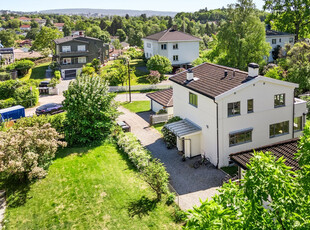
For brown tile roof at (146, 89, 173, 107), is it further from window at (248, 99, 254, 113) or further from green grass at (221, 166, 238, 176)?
green grass at (221, 166, 238, 176)

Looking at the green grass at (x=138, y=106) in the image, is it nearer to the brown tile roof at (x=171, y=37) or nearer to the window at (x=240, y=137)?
the window at (x=240, y=137)

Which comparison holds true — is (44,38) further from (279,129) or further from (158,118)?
(279,129)

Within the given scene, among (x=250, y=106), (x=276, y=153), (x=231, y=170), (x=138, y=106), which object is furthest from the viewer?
(x=138, y=106)

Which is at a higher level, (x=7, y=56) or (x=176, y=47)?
(x=176, y=47)

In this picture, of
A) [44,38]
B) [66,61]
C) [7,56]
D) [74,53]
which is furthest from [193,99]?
[7,56]

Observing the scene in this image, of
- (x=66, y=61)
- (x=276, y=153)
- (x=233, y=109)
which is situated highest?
(x=66, y=61)

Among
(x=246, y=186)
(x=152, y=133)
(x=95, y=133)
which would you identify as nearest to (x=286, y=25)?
(x=152, y=133)

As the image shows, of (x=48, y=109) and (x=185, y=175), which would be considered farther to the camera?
(x=48, y=109)

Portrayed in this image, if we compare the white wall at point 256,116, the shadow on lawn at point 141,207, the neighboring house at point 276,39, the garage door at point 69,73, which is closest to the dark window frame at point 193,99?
the white wall at point 256,116
